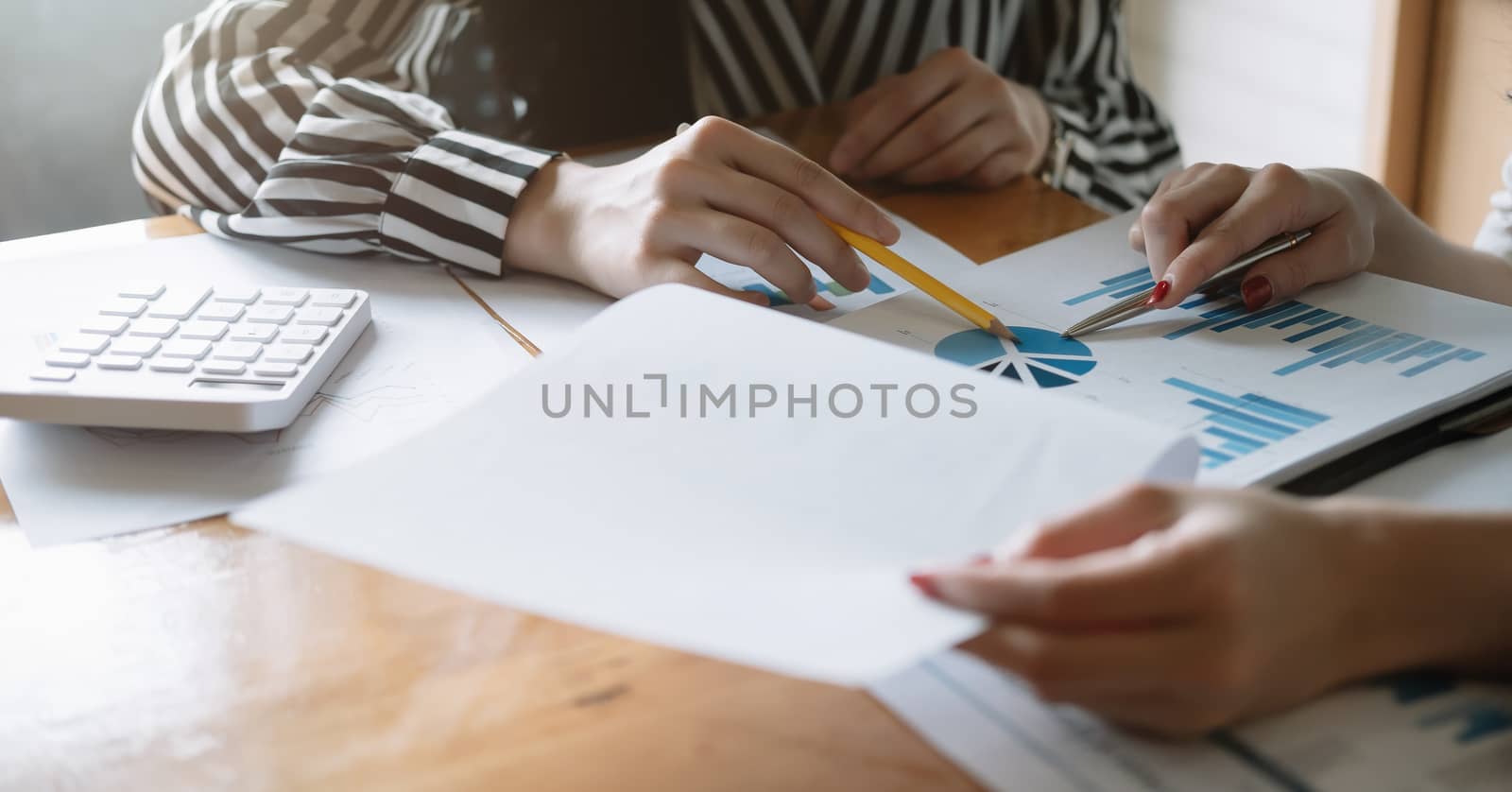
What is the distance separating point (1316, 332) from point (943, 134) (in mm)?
349

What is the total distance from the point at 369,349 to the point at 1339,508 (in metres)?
0.48

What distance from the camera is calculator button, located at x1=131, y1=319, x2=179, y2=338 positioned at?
0.60 metres

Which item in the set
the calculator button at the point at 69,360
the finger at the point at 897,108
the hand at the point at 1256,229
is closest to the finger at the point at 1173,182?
the hand at the point at 1256,229

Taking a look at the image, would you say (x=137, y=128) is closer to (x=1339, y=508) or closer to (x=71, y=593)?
(x=71, y=593)

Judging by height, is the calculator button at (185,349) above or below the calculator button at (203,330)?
below

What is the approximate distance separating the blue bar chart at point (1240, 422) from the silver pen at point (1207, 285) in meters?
0.08

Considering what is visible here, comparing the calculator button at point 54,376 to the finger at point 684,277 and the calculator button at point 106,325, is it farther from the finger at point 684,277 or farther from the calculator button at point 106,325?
the finger at point 684,277

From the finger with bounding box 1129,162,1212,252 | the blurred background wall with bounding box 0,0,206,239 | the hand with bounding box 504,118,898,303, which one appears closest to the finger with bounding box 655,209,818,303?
the hand with bounding box 504,118,898,303

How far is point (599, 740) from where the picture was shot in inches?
15.0

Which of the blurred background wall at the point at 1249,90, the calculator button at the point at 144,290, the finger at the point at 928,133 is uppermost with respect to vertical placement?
the finger at the point at 928,133

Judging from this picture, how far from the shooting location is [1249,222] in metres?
0.65

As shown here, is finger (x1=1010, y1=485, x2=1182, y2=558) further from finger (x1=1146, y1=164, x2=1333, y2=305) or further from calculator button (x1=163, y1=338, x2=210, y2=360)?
calculator button (x1=163, y1=338, x2=210, y2=360)

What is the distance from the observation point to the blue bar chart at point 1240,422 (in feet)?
1.60

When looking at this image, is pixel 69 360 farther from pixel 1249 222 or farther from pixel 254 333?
pixel 1249 222
